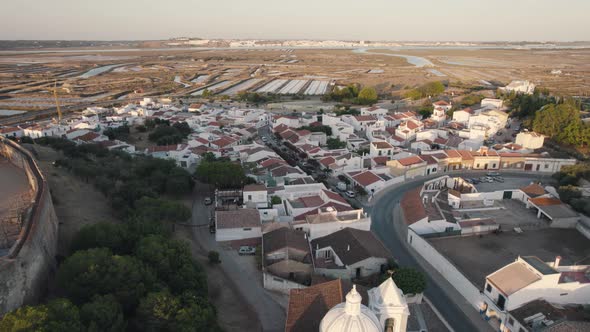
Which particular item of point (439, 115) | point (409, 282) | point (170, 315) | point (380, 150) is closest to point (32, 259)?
point (170, 315)

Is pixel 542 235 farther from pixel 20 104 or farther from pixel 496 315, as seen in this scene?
pixel 20 104

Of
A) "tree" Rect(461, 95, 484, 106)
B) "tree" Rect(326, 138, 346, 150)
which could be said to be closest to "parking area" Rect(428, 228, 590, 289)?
→ "tree" Rect(326, 138, 346, 150)

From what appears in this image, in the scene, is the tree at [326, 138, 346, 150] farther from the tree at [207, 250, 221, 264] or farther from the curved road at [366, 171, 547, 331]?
the tree at [207, 250, 221, 264]

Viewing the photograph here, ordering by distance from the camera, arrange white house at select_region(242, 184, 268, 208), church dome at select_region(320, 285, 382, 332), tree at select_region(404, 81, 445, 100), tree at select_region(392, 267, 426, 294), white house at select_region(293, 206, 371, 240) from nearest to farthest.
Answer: church dome at select_region(320, 285, 382, 332)
tree at select_region(392, 267, 426, 294)
white house at select_region(293, 206, 371, 240)
white house at select_region(242, 184, 268, 208)
tree at select_region(404, 81, 445, 100)

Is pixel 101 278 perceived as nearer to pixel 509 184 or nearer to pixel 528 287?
pixel 528 287

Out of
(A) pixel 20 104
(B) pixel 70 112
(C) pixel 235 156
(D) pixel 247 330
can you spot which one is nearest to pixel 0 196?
(D) pixel 247 330

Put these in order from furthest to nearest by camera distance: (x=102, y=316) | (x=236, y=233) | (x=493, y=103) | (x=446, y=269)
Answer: (x=493, y=103) → (x=236, y=233) → (x=446, y=269) → (x=102, y=316)

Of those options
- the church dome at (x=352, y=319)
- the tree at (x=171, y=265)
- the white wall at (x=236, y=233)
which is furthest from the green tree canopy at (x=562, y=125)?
the tree at (x=171, y=265)
